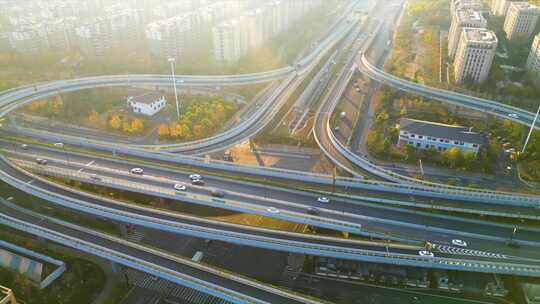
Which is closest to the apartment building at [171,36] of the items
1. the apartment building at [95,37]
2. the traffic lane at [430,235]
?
the apartment building at [95,37]

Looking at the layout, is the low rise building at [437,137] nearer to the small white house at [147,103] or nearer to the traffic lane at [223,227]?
the traffic lane at [223,227]

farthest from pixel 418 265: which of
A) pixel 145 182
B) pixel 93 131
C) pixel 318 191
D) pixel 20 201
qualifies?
pixel 93 131

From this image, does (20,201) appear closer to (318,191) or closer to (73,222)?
(73,222)

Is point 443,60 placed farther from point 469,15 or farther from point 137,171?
point 137,171

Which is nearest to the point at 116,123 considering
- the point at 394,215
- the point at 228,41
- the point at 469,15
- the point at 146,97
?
the point at 146,97

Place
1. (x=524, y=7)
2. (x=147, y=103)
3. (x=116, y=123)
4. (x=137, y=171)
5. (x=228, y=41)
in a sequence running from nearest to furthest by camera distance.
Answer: (x=137, y=171)
(x=116, y=123)
(x=147, y=103)
(x=228, y=41)
(x=524, y=7)

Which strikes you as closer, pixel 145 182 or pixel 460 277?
pixel 460 277
